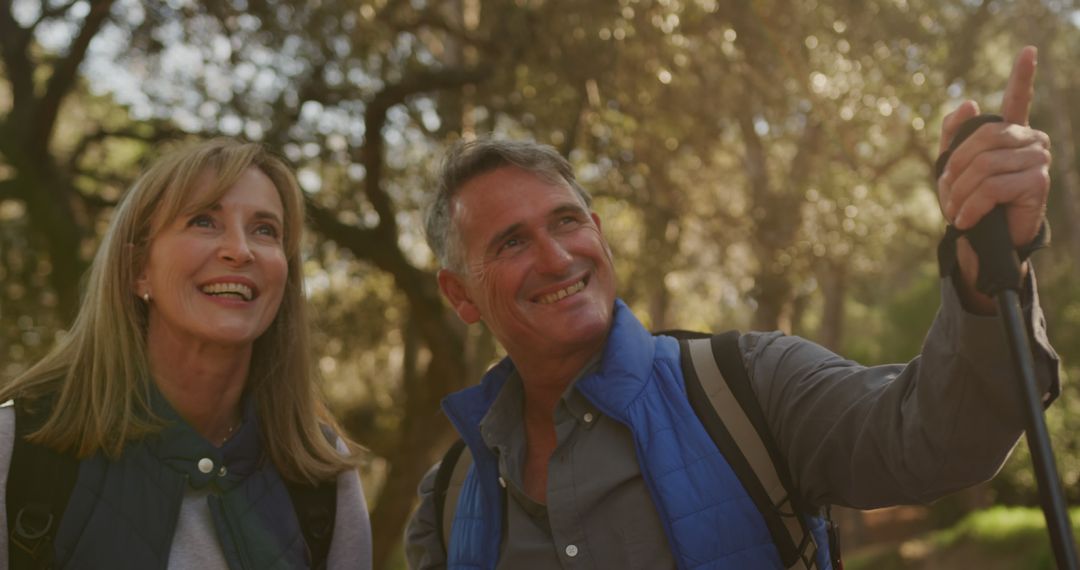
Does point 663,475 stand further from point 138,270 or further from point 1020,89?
point 138,270

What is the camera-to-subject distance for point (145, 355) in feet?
9.77

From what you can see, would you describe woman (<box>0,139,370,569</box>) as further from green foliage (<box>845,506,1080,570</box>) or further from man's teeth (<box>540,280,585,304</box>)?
green foliage (<box>845,506,1080,570</box>)

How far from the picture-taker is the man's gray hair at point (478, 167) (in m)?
3.08

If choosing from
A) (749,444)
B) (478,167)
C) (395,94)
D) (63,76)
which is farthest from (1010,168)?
(63,76)

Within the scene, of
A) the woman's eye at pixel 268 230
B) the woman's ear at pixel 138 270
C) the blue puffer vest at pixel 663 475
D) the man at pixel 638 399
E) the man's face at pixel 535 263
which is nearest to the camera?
the man at pixel 638 399

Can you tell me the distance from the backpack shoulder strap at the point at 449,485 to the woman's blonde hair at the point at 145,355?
32 cm

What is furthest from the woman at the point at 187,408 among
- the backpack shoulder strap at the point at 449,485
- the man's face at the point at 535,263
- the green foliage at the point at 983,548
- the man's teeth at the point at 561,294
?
the green foliage at the point at 983,548

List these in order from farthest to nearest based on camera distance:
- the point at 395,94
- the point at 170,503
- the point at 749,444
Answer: the point at 395,94
the point at 170,503
the point at 749,444

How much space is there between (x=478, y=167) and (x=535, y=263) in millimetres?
411

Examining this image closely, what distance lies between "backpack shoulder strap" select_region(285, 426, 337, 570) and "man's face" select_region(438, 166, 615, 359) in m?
0.75

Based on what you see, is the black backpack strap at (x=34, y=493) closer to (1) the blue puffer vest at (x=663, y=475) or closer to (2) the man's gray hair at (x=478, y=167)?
(1) the blue puffer vest at (x=663, y=475)

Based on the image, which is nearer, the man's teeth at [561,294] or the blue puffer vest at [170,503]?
the blue puffer vest at [170,503]

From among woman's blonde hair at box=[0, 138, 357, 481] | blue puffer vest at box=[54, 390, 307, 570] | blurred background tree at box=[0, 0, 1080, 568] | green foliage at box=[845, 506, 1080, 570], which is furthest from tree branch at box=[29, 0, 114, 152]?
green foliage at box=[845, 506, 1080, 570]

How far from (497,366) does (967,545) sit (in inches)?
704
